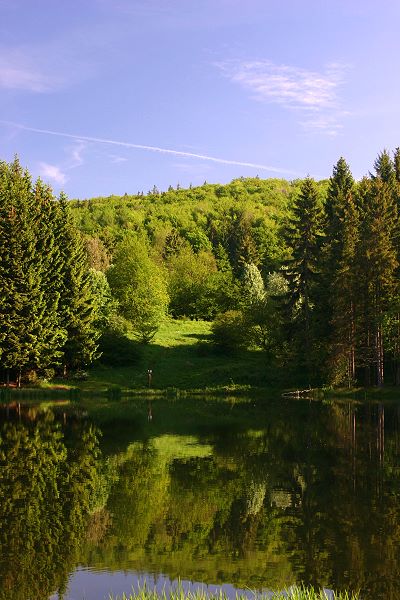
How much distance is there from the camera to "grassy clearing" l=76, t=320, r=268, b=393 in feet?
196

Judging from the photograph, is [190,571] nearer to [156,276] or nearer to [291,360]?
[291,360]

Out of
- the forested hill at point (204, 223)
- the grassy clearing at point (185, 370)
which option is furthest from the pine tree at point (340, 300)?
the forested hill at point (204, 223)

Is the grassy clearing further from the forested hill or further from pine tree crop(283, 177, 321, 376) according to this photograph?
the forested hill

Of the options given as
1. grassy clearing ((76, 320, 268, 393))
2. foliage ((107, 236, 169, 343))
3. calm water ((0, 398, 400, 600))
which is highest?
foliage ((107, 236, 169, 343))

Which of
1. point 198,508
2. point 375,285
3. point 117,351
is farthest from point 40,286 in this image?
point 198,508

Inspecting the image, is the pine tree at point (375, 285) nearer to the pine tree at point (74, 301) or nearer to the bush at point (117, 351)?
the bush at point (117, 351)

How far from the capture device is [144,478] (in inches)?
→ 838

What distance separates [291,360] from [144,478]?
1535 inches

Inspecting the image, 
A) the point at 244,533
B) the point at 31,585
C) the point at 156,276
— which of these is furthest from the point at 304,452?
the point at 156,276

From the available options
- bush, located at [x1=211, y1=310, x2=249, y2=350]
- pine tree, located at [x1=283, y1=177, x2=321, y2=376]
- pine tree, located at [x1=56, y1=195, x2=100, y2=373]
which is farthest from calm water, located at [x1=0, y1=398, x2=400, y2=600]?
bush, located at [x1=211, y1=310, x2=249, y2=350]

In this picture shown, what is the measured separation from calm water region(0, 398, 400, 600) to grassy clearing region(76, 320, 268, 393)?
82.6 feet

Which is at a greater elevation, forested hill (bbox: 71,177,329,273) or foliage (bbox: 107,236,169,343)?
forested hill (bbox: 71,177,329,273)

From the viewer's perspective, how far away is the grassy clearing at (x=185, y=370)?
59.8 meters

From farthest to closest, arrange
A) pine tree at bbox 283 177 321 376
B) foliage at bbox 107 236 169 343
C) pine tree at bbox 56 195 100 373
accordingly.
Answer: foliage at bbox 107 236 169 343 < pine tree at bbox 56 195 100 373 < pine tree at bbox 283 177 321 376
